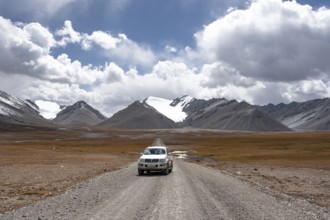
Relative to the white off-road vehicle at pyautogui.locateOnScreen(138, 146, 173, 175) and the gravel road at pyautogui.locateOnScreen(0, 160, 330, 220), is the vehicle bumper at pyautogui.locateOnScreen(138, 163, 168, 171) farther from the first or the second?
the gravel road at pyautogui.locateOnScreen(0, 160, 330, 220)

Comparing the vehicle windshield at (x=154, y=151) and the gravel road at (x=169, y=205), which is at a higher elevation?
the vehicle windshield at (x=154, y=151)

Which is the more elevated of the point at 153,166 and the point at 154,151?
the point at 154,151

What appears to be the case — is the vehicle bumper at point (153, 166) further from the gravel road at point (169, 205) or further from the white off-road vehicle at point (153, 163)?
the gravel road at point (169, 205)

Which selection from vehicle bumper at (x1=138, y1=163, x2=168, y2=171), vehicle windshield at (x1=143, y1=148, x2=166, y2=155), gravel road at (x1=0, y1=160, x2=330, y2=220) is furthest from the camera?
vehicle windshield at (x1=143, y1=148, x2=166, y2=155)

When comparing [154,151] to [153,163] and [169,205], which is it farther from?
[169,205]

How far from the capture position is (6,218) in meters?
15.3

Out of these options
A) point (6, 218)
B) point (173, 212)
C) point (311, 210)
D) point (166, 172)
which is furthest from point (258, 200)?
point (166, 172)

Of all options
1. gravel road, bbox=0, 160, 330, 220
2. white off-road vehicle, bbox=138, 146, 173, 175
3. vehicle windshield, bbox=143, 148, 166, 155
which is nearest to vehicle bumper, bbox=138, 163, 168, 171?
white off-road vehicle, bbox=138, 146, 173, 175

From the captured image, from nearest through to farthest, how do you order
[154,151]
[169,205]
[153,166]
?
[169,205], [153,166], [154,151]

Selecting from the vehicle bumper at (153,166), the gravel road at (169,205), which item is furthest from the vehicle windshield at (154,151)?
the gravel road at (169,205)

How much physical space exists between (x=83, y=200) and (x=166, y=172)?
1635cm

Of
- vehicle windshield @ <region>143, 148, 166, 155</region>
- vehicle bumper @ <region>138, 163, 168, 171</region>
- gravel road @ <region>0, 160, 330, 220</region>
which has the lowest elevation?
gravel road @ <region>0, 160, 330, 220</region>

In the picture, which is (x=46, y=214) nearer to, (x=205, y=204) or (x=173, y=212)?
(x=173, y=212)

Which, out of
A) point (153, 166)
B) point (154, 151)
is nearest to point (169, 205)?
Answer: point (153, 166)
